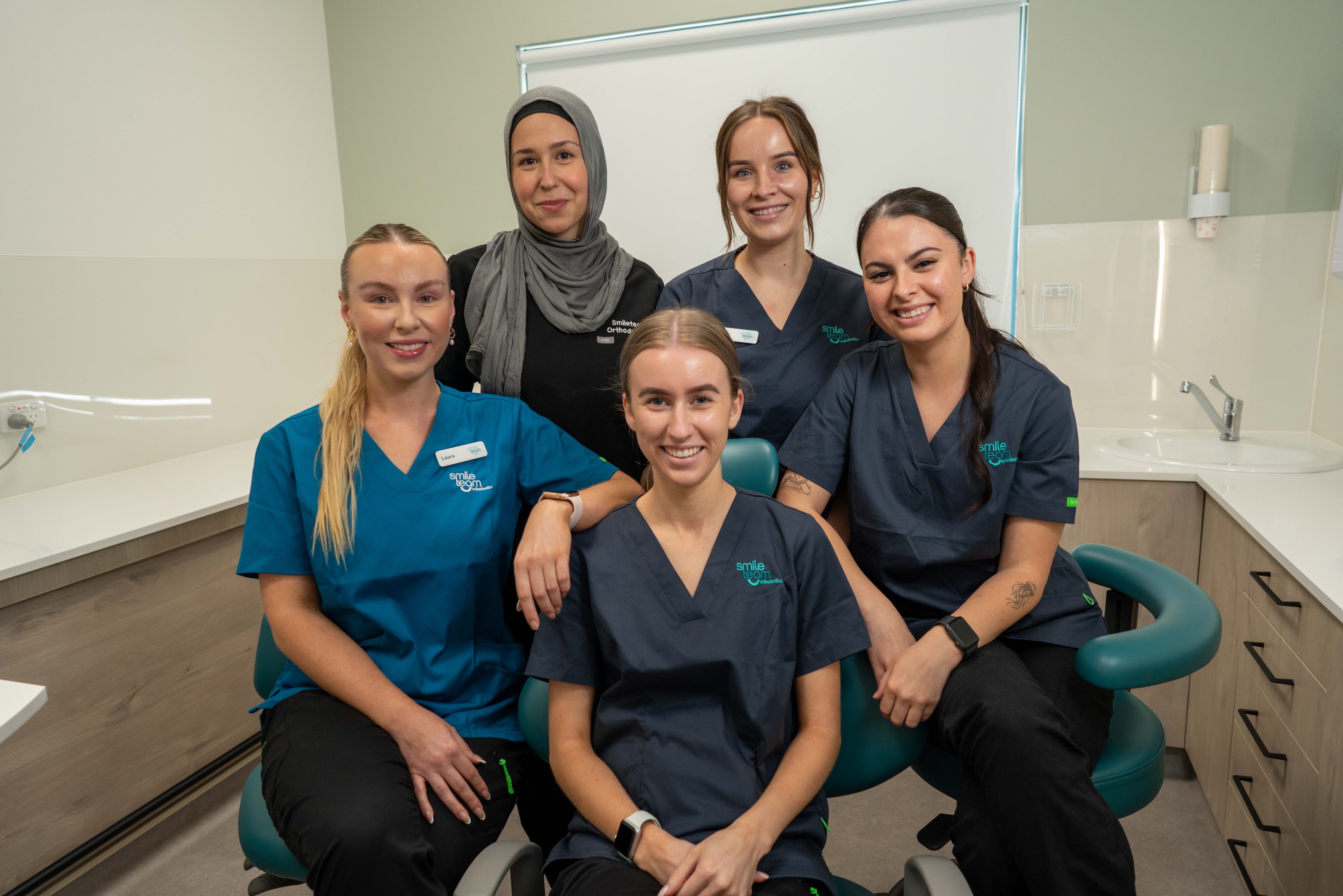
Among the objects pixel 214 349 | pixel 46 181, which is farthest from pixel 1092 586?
pixel 46 181

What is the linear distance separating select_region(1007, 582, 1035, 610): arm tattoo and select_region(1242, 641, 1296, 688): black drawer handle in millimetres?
657

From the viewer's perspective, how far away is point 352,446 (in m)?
1.45

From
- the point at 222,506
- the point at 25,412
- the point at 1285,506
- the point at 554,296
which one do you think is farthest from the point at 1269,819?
the point at 25,412

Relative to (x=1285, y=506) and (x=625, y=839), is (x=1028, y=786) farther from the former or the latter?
(x=1285, y=506)

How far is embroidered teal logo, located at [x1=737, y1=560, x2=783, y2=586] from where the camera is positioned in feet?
4.17

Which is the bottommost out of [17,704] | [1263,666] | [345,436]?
[1263,666]

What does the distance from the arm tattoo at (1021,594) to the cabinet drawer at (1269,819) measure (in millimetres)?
697

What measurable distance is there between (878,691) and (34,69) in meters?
2.60

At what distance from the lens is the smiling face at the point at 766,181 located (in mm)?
1690

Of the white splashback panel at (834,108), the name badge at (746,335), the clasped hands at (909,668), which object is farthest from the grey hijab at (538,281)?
the white splashback panel at (834,108)

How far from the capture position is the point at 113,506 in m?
2.19

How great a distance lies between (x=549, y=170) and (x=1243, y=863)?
2.13 metres

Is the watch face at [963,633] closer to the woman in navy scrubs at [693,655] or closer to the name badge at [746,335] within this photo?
the woman in navy scrubs at [693,655]

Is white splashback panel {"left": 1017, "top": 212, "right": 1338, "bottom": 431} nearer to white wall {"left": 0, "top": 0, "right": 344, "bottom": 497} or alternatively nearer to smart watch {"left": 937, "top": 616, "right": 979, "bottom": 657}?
smart watch {"left": 937, "top": 616, "right": 979, "bottom": 657}
